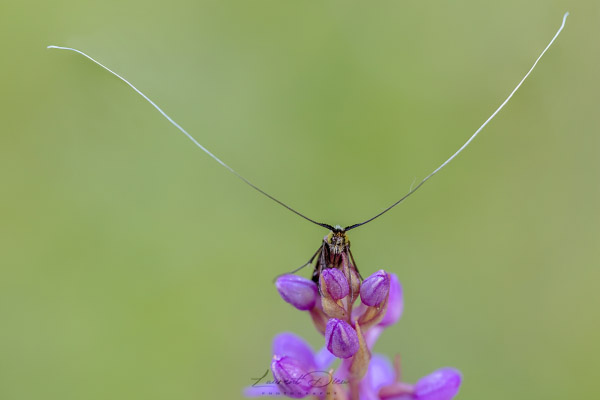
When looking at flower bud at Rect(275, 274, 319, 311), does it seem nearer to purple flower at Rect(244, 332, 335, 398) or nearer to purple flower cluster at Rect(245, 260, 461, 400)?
purple flower cluster at Rect(245, 260, 461, 400)

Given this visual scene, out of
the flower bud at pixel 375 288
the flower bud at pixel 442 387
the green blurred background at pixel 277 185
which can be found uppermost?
the green blurred background at pixel 277 185

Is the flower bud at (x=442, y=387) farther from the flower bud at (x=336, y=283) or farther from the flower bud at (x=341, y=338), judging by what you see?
the flower bud at (x=336, y=283)

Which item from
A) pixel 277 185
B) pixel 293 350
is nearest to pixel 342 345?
pixel 293 350

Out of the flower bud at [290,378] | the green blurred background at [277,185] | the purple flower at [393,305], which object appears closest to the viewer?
the flower bud at [290,378]

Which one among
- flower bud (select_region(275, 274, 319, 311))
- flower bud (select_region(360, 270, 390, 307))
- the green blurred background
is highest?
the green blurred background

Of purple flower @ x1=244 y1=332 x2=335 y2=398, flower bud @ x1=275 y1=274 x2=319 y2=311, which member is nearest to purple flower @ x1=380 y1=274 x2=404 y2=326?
purple flower @ x1=244 y1=332 x2=335 y2=398

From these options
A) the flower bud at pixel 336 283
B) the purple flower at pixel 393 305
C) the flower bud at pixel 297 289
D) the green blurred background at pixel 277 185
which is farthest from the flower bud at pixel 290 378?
the green blurred background at pixel 277 185

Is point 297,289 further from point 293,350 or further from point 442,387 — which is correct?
point 442,387

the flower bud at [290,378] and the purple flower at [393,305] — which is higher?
the purple flower at [393,305]
